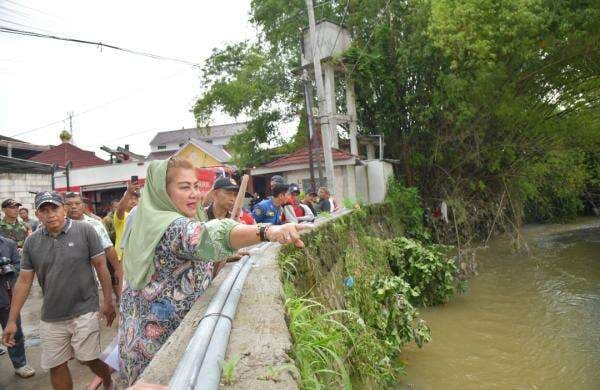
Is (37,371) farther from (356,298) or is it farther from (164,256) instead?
(356,298)

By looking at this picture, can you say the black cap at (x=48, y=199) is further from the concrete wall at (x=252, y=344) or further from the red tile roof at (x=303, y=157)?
the red tile roof at (x=303, y=157)

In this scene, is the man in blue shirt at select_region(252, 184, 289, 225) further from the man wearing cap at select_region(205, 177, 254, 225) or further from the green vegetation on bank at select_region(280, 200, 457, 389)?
the man wearing cap at select_region(205, 177, 254, 225)

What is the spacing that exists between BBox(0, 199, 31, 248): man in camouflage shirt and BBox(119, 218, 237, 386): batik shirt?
5018mm

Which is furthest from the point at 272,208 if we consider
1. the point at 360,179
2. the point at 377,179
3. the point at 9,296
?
the point at 360,179

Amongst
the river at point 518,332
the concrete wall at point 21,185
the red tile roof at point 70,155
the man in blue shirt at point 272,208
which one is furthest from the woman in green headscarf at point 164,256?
the red tile roof at point 70,155

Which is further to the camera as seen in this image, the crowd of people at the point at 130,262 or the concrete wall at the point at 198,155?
the concrete wall at the point at 198,155

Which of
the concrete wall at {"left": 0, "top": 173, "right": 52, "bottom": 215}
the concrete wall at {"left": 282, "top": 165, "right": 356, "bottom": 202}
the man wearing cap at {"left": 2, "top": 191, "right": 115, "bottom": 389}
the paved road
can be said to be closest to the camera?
the man wearing cap at {"left": 2, "top": 191, "right": 115, "bottom": 389}

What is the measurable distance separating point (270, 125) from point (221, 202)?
1517 centimetres

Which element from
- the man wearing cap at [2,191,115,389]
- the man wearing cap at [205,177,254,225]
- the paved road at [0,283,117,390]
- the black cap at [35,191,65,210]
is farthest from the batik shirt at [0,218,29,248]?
the man wearing cap at [205,177,254,225]

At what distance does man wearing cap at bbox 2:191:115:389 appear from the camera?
3.27 metres

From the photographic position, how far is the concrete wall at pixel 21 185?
1155cm

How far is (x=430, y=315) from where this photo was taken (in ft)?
28.2

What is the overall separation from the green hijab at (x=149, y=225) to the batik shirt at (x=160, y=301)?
0.11 feet

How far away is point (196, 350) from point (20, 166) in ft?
38.6
